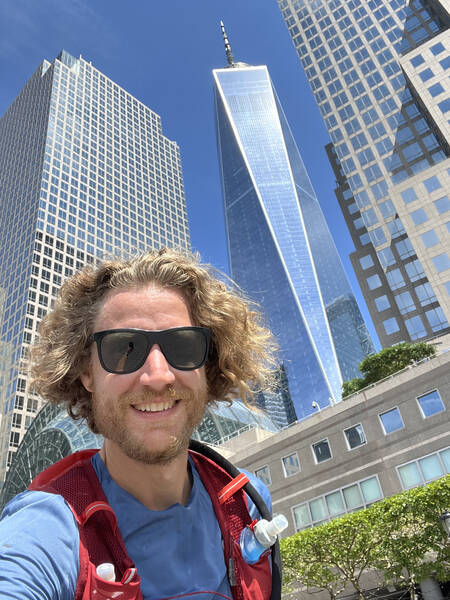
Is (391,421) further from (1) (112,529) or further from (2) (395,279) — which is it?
(2) (395,279)

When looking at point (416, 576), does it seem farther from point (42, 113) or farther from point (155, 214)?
point (42, 113)

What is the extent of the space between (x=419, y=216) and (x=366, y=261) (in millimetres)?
18854

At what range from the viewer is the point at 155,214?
132250 millimetres

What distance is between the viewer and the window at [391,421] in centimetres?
2483

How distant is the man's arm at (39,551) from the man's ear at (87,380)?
81 cm

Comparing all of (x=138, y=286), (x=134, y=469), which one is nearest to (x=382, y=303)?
(x=138, y=286)

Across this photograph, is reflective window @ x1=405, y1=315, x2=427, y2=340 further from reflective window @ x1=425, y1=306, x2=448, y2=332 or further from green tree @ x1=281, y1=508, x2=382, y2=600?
green tree @ x1=281, y1=508, x2=382, y2=600

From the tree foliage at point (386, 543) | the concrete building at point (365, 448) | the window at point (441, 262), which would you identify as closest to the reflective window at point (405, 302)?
the window at point (441, 262)

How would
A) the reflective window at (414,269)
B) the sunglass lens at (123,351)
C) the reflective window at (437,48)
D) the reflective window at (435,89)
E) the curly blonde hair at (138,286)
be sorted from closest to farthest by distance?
the sunglass lens at (123,351)
the curly blonde hair at (138,286)
the reflective window at (435,89)
the reflective window at (437,48)
the reflective window at (414,269)

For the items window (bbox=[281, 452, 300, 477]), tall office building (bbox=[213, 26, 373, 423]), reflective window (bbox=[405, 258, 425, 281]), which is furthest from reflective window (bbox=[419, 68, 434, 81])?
tall office building (bbox=[213, 26, 373, 423])

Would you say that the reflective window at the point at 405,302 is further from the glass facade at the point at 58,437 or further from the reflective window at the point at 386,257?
the glass facade at the point at 58,437

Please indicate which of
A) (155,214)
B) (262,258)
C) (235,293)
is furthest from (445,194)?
(262,258)

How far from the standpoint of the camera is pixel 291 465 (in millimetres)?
28594

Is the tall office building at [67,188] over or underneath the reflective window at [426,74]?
over
